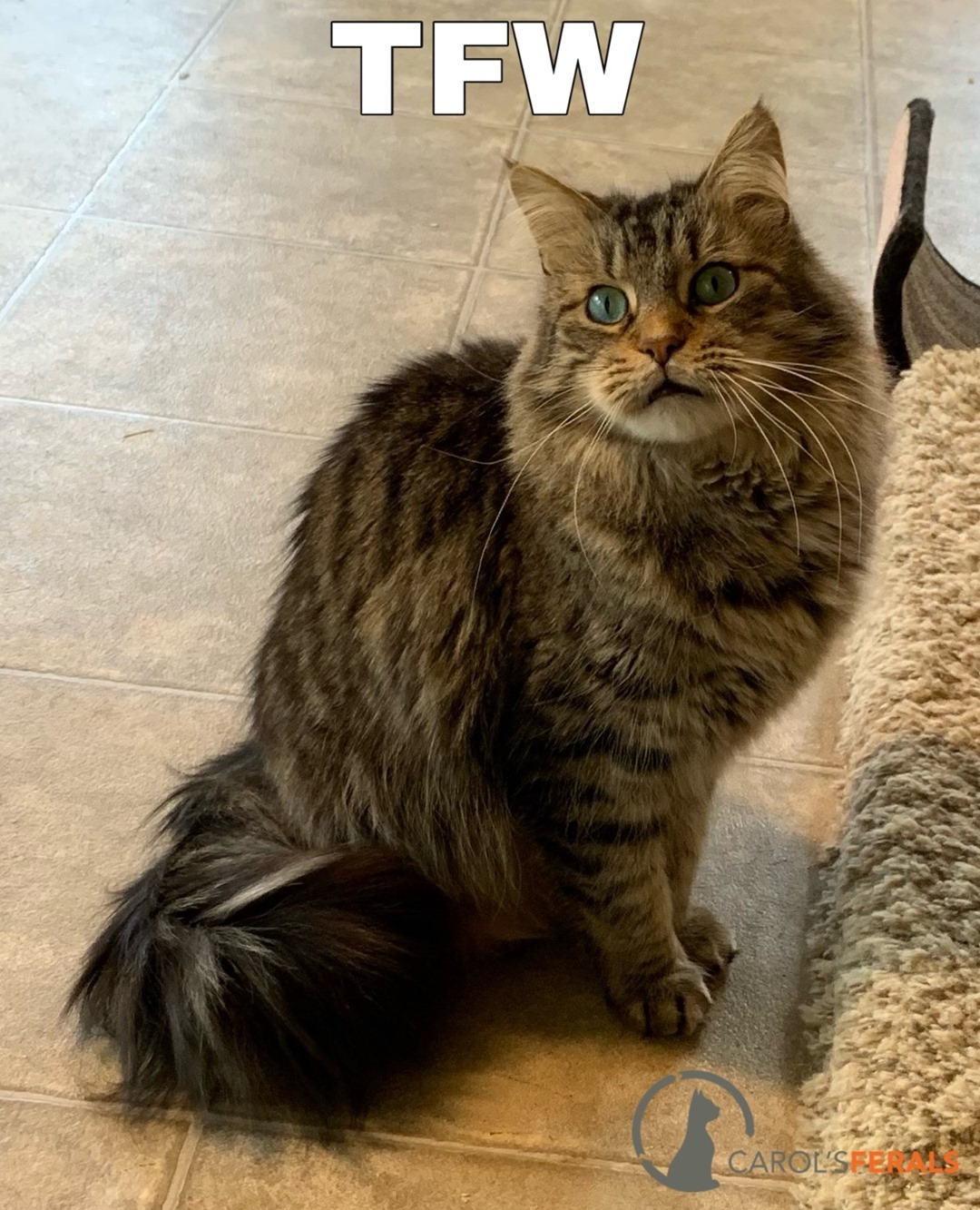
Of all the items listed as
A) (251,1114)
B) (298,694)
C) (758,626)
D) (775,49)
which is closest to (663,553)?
(758,626)

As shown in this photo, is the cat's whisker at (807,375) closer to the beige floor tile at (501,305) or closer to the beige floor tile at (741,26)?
the beige floor tile at (501,305)

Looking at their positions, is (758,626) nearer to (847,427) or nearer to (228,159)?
(847,427)

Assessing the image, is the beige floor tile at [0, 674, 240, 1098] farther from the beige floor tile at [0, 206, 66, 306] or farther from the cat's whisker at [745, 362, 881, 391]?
the beige floor tile at [0, 206, 66, 306]

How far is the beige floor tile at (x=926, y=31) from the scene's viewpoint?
120 inches

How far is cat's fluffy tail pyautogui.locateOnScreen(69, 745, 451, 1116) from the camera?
1.08 metres

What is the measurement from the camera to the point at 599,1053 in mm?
1232

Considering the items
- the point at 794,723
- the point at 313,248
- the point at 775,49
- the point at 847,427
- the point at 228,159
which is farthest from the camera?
the point at 775,49

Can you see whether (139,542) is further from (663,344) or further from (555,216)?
(663,344)

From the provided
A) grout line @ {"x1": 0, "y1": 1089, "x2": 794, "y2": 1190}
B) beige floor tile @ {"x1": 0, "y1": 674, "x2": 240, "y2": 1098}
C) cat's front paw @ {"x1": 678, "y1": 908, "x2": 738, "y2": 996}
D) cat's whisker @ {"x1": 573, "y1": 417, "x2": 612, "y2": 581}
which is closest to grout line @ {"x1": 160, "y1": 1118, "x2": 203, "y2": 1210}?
grout line @ {"x1": 0, "y1": 1089, "x2": 794, "y2": 1190}

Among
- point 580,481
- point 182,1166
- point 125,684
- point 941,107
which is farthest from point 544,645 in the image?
point 941,107

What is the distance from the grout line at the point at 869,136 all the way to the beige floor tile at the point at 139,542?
1247mm

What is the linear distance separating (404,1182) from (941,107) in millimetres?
2679

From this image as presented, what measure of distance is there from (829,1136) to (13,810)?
0.98 metres

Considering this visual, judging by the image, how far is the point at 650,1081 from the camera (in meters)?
1.21
